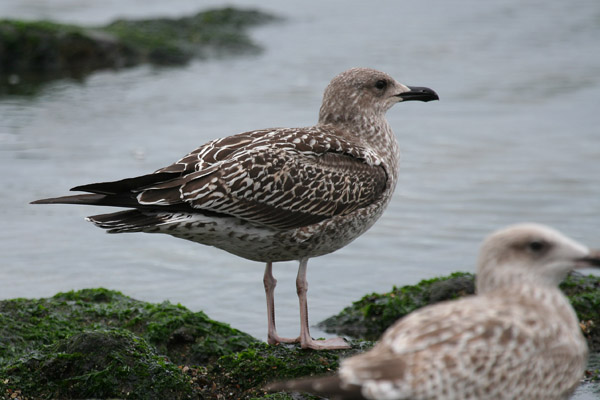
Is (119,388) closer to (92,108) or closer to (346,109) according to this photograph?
(346,109)

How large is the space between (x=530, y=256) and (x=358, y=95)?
3.63 meters

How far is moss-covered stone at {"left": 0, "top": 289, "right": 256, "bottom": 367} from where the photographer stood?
23.2 ft

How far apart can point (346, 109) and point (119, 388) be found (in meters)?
3.02

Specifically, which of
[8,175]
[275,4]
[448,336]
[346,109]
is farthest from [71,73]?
[448,336]

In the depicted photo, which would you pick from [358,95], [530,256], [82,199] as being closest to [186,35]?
[358,95]

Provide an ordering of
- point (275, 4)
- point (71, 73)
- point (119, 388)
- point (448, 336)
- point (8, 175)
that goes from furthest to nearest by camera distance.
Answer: point (275, 4) → point (71, 73) → point (8, 175) → point (119, 388) → point (448, 336)

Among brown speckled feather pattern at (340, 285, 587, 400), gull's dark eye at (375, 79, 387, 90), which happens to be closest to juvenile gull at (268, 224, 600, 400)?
brown speckled feather pattern at (340, 285, 587, 400)

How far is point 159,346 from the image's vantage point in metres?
7.16

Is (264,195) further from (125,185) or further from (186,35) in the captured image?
(186,35)

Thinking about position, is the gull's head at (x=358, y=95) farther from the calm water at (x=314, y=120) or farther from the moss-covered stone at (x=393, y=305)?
the calm water at (x=314, y=120)

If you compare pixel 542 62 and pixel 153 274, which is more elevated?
pixel 542 62

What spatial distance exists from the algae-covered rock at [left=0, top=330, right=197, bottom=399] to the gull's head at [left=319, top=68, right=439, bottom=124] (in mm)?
2673

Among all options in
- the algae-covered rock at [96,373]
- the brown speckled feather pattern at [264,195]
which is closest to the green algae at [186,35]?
the brown speckled feather pattern at [264,195]

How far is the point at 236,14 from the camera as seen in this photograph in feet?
69.6
